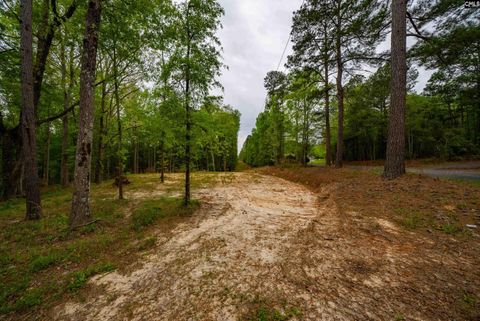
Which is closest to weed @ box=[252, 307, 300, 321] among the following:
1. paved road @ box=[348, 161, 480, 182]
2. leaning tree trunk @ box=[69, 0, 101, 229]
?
leaning tree trunk @ box=[69, 0, 101, 229]

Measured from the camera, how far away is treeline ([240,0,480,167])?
23.6 ft

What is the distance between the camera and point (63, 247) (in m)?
4.05

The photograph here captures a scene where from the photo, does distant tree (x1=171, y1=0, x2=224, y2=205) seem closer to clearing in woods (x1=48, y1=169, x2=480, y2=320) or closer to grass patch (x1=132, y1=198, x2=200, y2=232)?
grass patch (x1=132, y1=198, x2=200, y2=232)

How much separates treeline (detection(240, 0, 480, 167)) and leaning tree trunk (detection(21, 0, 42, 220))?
1172 cm

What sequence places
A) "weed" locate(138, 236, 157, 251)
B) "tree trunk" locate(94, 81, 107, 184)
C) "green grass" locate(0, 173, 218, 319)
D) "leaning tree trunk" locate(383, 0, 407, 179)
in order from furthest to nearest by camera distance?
"tree trunk" locate(94, 81, 107, 184)
"leaning tree trunk" locate(383, 0, 407, 179)
"weed" locate(138, 236, 157, 251)
"green grass" locate(0, 173, 218, 319)

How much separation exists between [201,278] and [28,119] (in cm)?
701

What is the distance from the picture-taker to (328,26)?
11.0m

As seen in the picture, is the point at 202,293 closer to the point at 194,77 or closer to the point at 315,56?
the point at 194,77

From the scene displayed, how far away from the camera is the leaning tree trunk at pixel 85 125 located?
5.00m

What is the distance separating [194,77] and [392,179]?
7797 mm

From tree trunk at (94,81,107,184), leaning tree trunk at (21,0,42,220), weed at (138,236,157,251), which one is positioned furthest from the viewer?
tree trunk at (94,81,107,184)

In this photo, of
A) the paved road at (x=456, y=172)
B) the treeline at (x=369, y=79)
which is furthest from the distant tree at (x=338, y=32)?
the paved road at (x=456, y=172)

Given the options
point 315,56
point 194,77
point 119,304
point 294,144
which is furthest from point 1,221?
point 294,144

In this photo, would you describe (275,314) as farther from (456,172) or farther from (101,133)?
(456,172)
